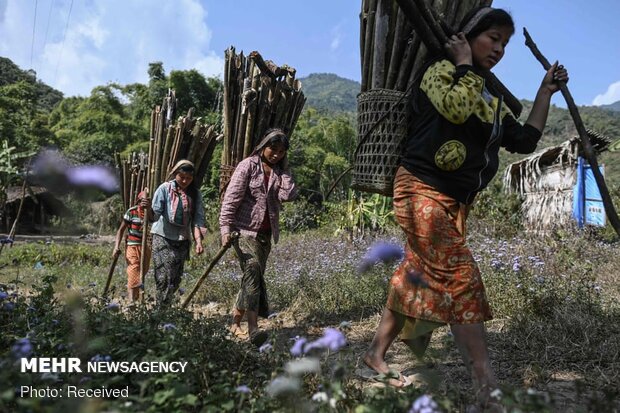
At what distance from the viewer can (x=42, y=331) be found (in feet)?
8.41

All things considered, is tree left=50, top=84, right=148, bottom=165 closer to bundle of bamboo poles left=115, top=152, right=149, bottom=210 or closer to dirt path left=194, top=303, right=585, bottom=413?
bundle of bamboo poles left=115, top=152, right=149, bottom=210

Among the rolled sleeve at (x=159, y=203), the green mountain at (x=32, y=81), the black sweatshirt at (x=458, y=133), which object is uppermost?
the green mountain at (x=32, y=81)

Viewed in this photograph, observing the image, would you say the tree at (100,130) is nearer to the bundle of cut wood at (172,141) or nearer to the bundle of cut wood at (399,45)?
the bundle of cut wood at (172,141)

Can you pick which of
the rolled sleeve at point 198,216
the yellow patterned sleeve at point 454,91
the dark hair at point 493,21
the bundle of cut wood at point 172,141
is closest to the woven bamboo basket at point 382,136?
the yellow patterned sleeve at point 454,91

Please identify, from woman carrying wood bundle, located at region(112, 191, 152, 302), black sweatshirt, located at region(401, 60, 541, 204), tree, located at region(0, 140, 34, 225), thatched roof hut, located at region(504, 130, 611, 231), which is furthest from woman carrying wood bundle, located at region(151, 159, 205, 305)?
thatched roof hut, located at region(504, 130, 611, 231)

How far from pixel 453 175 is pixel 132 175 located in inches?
183

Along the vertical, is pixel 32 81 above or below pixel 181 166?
above

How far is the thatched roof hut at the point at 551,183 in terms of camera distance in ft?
34.9

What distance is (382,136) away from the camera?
2.72 metres

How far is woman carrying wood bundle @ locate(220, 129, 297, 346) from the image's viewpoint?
3.85 m

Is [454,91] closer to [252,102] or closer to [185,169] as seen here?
[252,102]

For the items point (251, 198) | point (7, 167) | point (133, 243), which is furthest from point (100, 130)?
point (251, 198)

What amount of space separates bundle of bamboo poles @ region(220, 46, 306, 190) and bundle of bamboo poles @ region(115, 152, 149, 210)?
5.39ft

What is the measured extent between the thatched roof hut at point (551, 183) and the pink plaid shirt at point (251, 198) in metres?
7.34
